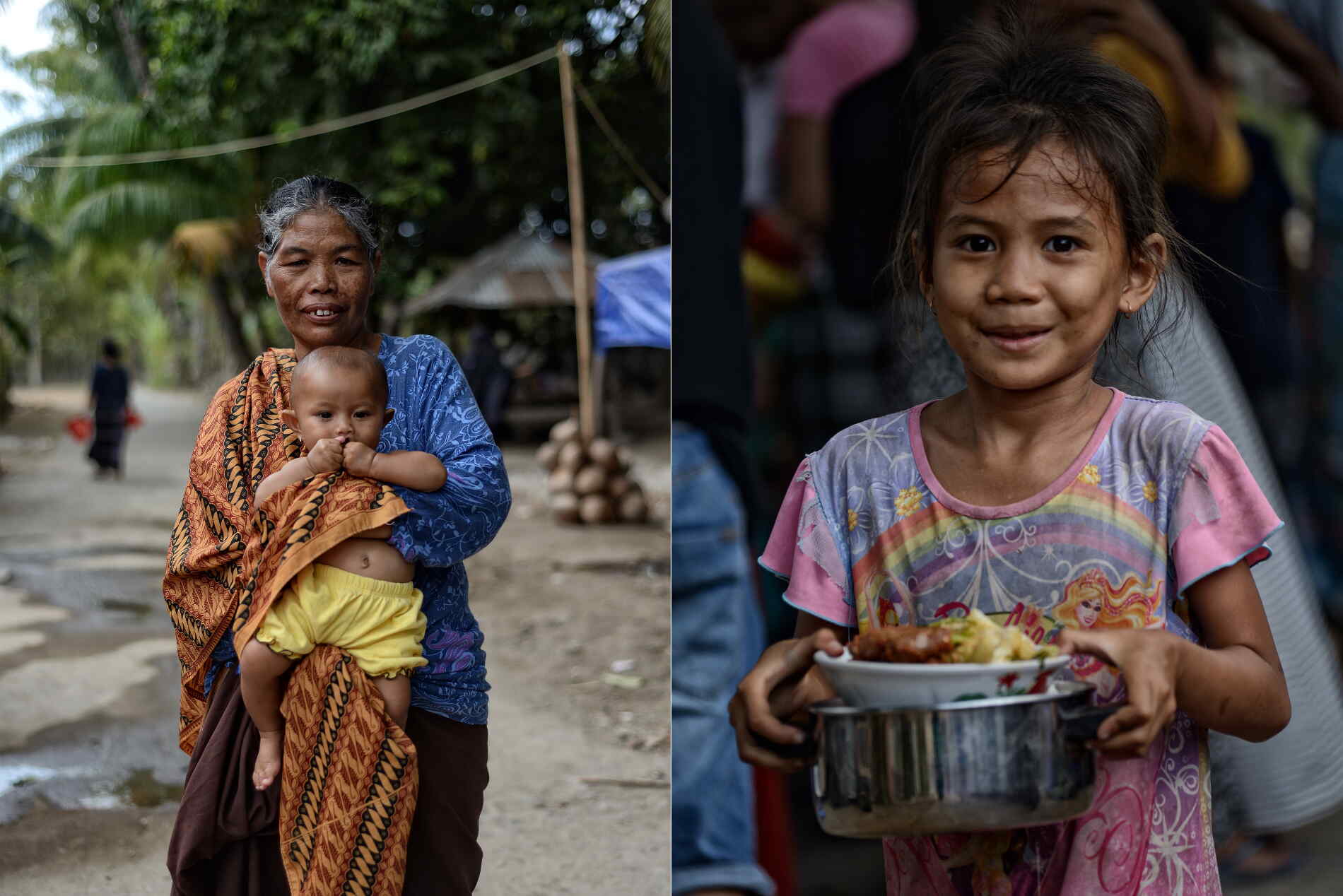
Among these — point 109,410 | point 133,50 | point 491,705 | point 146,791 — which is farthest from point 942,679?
point 133,50

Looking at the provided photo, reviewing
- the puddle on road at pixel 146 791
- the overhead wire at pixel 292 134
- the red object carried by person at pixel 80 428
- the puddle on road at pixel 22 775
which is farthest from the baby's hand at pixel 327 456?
the red object carried by person at pixel 80 428

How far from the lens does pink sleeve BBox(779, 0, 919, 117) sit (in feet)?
8.96

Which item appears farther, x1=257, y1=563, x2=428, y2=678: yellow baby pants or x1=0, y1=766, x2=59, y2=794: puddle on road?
x1=0, y1=766, x2=59, y2=794: puddle on road

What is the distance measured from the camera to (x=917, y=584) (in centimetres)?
156

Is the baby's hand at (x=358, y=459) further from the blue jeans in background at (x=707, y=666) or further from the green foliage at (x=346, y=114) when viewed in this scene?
the green foliage at (x=346, y=114)

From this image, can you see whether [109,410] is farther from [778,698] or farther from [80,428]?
[778,698]

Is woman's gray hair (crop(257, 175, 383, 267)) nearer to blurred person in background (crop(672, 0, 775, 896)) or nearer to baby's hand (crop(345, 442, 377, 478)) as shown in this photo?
baby's hand (crop(345, 442, 377, 478))

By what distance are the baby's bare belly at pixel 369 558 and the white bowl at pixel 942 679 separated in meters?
0.86

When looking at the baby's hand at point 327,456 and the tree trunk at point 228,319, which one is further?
the tree trunk at point 228,319

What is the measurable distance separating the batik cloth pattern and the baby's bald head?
75 centimetres

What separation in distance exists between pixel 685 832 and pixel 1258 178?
194cm

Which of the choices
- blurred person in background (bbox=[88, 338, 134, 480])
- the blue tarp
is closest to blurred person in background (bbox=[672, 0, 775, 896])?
the blue tarp

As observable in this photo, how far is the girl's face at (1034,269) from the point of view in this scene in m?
1.44

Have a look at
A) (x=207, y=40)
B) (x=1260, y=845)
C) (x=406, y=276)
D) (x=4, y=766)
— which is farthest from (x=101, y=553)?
(x=1260, y=845)
